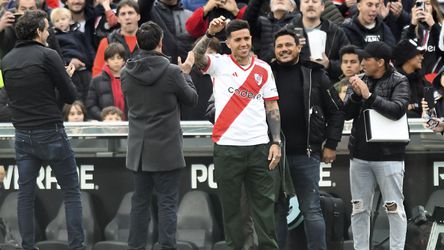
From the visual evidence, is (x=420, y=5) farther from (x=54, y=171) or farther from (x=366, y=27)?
(x=54, y=171)

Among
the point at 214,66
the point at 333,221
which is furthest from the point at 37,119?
the point at 333,221

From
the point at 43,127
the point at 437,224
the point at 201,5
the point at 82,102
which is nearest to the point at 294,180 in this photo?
the point at 437,224

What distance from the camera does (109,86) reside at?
13.2m

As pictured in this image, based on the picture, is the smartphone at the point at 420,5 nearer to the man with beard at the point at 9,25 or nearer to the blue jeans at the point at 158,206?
the man with beard at the point at 9,25

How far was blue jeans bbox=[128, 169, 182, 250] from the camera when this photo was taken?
10.5 meters

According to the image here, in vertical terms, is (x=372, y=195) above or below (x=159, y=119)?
below

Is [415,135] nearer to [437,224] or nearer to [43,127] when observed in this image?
[437,224]

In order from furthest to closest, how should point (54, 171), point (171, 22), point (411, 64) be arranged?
point (171, 22) → point (411, 64) → point (54, 171)

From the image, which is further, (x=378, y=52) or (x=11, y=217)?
(x=11, y=217)

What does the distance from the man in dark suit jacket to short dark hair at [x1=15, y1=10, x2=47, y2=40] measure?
2.94 feet

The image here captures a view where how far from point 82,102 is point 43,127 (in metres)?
2.82

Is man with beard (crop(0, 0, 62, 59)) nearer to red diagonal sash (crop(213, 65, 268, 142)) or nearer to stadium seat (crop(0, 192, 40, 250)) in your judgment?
stadium seat (crop(0, 192, 40, 250))

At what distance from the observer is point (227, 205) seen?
10.5 metres

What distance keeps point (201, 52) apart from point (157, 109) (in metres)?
0.63
